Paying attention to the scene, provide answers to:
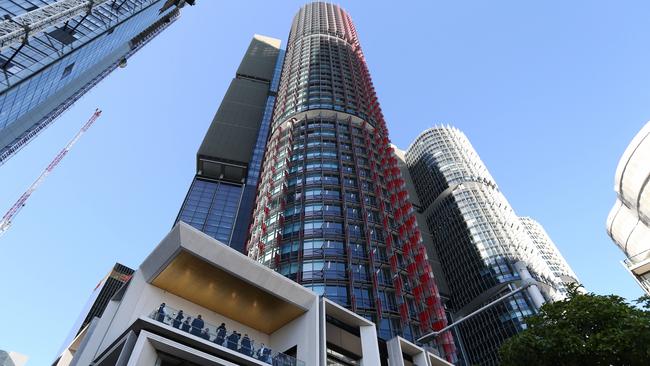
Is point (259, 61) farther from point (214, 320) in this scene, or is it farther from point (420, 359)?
point (214, 320)

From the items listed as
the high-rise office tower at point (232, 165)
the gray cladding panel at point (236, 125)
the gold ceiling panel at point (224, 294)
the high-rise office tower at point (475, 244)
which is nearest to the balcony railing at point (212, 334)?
the gold ceiling panel at point (224, 294)

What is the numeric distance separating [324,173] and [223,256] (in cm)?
4969

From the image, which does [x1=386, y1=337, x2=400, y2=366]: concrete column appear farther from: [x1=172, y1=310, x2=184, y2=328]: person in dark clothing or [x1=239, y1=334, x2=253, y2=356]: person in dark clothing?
[x1=172, y1=310, x2=184, y2=328]: person in dark clothing

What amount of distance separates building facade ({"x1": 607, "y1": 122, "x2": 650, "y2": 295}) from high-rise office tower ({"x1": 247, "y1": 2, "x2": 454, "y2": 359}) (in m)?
24.4

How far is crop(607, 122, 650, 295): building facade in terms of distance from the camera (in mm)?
49094

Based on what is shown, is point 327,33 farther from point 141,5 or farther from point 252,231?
point 252,231

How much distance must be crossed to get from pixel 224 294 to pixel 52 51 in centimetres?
5991

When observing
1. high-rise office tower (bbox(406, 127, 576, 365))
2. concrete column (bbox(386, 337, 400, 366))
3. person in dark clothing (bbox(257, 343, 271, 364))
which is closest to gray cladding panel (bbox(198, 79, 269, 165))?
high-rise office tower (bbox(406, 127, 576, 365))

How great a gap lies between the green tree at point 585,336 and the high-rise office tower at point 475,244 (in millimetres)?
57073

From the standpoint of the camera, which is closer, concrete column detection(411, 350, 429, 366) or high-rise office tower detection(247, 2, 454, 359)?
concrete column detection(411, 350, 429, 366)

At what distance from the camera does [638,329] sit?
19.6 metres

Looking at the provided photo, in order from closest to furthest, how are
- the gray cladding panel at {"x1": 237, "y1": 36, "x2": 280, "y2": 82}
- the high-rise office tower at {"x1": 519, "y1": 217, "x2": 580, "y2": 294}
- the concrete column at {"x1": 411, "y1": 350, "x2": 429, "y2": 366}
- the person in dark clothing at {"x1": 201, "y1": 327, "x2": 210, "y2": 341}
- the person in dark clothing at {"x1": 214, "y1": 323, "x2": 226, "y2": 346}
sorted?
1. the person in dark clothing at {"x1": 201, "y1": 327, "x2": 210, "y2": 341}
2. the person in dark clothing at {"x1": 214, "y1": 323, "x2": 226, "y2": 346}
3. the concrete column at {"x1": 411, "y1": 350, "x2": 429, "y2": 366}
4. the high-rise office tower at {"x1": 519, "y1": 217, "x2": 580, "y2": 294}
5. the gray cladding panel at {"x1": 237, "y1": 36, "x2": 280, "y2": 82}

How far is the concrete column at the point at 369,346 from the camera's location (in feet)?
103

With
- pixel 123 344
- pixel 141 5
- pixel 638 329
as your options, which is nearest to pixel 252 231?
pixel 123 344
